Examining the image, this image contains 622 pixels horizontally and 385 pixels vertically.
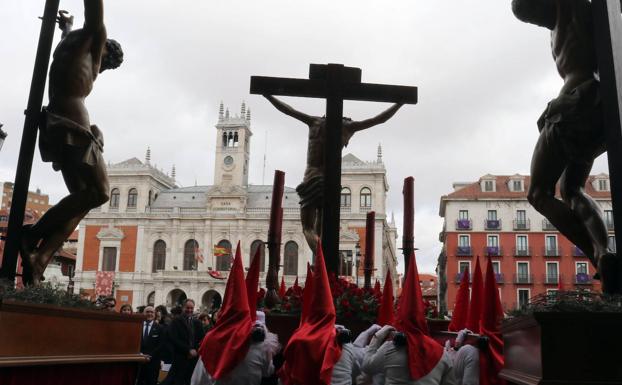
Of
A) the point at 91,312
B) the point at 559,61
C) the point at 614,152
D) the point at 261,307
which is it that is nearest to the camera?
the point at 614,152

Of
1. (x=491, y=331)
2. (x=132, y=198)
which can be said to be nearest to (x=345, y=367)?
(x=491, y=331)

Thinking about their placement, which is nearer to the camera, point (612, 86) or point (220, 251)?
point (612, 86)

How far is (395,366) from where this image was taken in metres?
3.76

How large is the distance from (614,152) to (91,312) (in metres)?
3.02

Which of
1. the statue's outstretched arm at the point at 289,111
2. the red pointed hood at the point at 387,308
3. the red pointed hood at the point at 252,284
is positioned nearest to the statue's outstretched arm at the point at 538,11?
the red pointed hood at the point at 387,308

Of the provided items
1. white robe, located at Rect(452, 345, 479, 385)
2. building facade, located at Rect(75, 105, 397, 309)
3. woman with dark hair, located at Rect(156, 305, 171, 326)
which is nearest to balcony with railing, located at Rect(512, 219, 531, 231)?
building facade, located at Rect(75, 105, 397, 309)

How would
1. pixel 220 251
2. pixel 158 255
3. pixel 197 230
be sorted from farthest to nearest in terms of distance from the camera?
1. pixel 158 255
2. pixel 197 230
3. pixel 220 251

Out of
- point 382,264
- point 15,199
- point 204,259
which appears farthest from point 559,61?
point 204,259

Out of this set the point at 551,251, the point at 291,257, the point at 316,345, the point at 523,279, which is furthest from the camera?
the point at 291,257

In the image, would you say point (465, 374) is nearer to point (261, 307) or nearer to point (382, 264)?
point (261, 307)

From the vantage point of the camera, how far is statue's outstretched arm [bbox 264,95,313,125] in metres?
6.06

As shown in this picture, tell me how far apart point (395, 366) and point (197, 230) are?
48757 mm

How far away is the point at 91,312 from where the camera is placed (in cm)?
352

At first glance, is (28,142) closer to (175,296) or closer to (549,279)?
(549,279)
